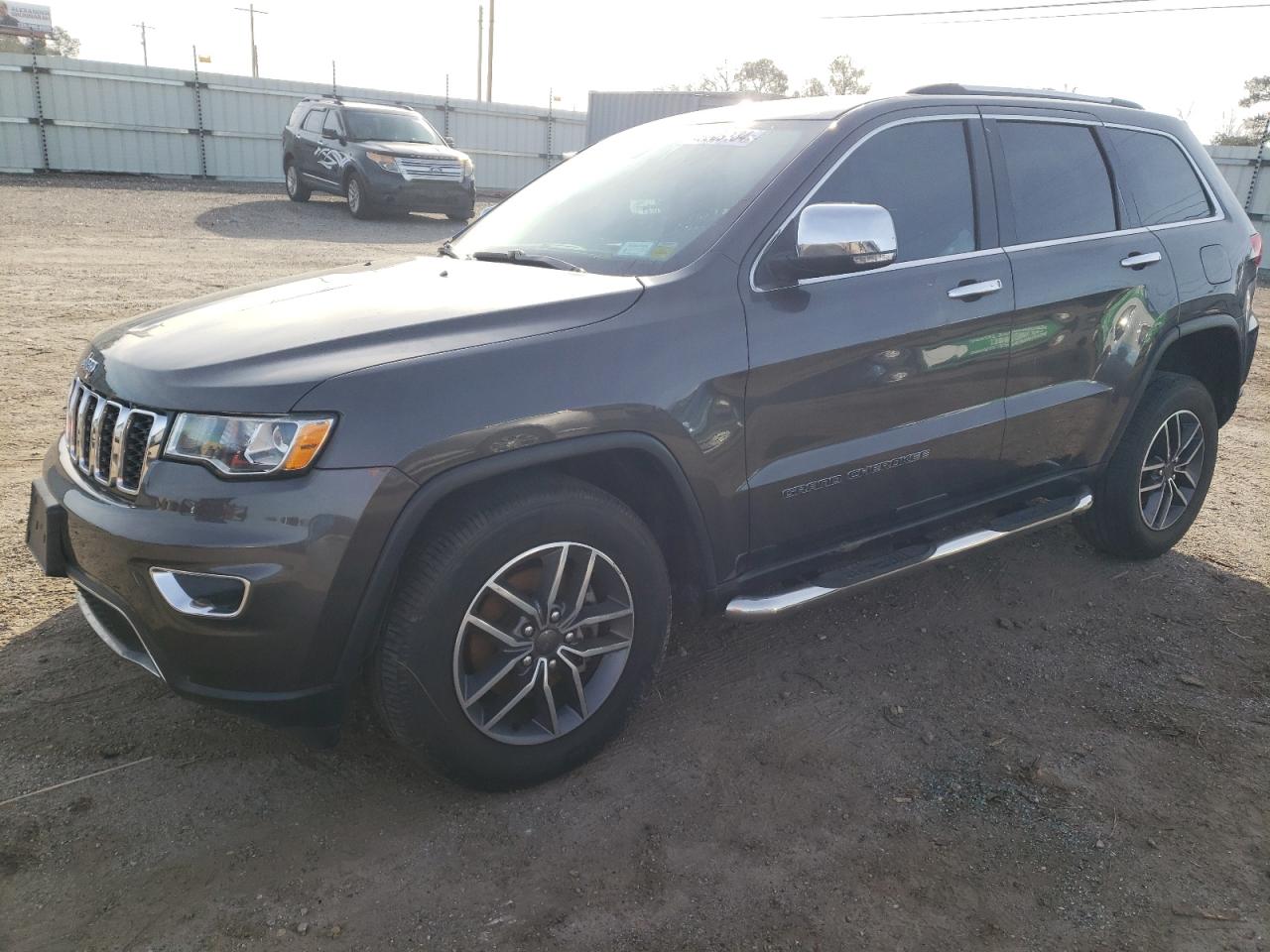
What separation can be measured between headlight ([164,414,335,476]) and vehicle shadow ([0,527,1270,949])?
41.5 inches

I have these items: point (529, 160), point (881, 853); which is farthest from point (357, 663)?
point (529, 160)

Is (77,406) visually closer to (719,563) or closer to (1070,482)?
(719,563)

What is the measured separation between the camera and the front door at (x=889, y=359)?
3.07 m

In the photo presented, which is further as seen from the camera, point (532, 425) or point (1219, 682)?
point (1219, 682)

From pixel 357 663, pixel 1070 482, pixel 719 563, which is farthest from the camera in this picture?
pixel 1070 482

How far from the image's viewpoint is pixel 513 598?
267cm

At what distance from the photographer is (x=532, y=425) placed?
8.51ft

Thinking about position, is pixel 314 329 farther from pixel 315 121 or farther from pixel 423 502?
pixel 315 121

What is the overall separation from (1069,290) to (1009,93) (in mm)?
850

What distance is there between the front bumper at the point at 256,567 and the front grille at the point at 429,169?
14990 mm

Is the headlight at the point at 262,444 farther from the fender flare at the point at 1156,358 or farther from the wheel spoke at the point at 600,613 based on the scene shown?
the fender flare at the point at 1156,358

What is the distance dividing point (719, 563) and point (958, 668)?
1251 millimetres

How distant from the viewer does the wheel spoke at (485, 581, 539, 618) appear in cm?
264

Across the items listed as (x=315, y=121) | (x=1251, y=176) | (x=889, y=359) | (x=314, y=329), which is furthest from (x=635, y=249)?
(x=1251, y=176)
